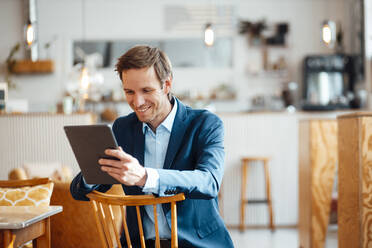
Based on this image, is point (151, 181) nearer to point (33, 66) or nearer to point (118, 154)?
point (118, 154)

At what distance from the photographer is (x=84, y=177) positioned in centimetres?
162

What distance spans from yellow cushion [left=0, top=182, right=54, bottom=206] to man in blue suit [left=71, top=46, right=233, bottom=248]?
1.04 metres

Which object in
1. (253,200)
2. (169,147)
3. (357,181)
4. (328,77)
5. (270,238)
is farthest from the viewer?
(328,77)

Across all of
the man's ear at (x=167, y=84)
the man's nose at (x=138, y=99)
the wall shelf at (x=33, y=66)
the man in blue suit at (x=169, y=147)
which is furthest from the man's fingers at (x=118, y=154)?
the wall shelf at (x=33, y=66)

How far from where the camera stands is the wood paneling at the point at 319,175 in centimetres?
410

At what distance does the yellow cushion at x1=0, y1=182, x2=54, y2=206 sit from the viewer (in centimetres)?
277

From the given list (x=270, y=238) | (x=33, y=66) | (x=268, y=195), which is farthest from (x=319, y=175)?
(x=33, y=66)

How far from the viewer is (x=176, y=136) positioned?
1846 mm

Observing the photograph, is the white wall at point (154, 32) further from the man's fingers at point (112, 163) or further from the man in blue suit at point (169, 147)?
the man's fingers at point (112, 163)

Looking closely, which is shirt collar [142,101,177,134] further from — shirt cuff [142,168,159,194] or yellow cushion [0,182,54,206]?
yellow cushion [0,182,54,206]

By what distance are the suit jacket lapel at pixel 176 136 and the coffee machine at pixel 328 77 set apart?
6194 millimetres

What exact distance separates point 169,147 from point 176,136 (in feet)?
0.18

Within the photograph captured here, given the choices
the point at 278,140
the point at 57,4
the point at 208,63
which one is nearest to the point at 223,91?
the point at 208,63

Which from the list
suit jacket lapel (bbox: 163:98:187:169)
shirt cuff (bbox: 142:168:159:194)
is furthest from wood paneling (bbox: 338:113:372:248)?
shirt cuff (bbox: 142:168:159:194)
